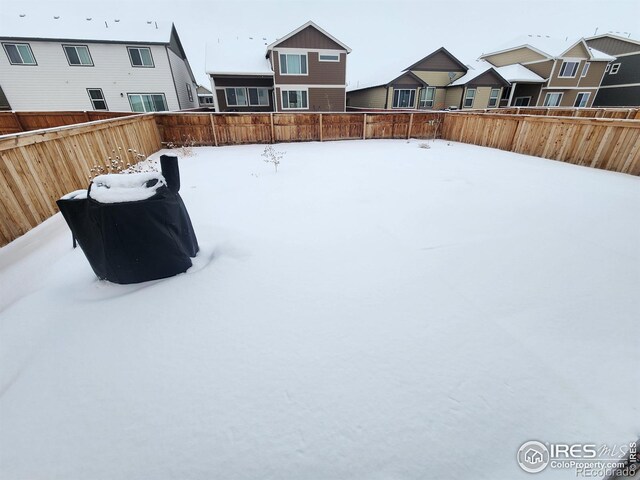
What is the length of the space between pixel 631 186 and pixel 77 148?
35.5 ft

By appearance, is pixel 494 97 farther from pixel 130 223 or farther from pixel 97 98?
pixel 97 98

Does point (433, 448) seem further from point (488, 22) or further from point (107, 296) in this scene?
point (488, 22)

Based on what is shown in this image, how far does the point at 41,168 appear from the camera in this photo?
12.8 ft

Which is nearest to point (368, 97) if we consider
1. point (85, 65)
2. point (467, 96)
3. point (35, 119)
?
point (467, 96)

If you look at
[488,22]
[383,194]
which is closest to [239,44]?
[383,194]

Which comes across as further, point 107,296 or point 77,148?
point 77,148

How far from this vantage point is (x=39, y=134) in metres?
3.88

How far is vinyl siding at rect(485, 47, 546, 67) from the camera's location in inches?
815

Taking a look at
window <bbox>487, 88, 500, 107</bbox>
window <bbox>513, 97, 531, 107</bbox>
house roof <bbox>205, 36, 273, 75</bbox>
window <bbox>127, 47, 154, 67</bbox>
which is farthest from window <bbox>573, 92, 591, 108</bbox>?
window <bbox>127, 47, 154, 67</bbox>

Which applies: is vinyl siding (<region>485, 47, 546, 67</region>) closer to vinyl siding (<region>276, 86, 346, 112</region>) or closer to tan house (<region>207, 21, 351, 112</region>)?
tan house (<region>207, 21, 351, 112</region>)

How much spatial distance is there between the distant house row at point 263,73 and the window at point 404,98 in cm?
7

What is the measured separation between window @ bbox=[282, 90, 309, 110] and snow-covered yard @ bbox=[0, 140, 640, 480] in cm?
1518

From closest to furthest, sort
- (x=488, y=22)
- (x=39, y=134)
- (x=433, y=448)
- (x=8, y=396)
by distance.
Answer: (x=433, y=448)
(x=8, y=396)
(x=39, y=134)
(x=488, y=22)

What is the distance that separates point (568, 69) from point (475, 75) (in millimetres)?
8582
